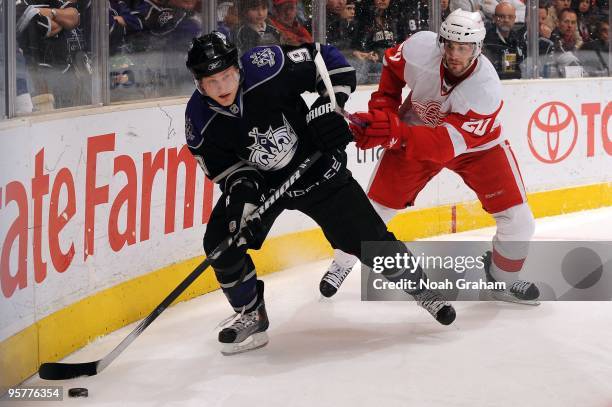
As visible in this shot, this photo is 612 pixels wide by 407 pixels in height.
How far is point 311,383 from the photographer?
9.89 feet

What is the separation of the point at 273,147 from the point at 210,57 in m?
0.41

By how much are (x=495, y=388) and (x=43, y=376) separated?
4.10 feet

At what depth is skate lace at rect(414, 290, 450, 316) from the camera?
3.54 m

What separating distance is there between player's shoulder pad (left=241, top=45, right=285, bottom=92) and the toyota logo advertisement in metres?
2.85

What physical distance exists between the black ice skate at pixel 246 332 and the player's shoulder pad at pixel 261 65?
68cm

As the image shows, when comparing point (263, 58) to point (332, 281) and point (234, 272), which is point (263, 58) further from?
point (332, 281)

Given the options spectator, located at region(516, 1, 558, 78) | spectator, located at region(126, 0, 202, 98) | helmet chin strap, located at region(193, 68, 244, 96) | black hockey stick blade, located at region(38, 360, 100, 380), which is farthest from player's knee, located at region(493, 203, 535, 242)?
spectator, located at region(516, 1, 558, 78)

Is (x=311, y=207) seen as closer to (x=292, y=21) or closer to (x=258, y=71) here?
(x=258, y=71)

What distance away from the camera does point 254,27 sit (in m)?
4.75

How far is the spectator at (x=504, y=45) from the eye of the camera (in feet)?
19.2

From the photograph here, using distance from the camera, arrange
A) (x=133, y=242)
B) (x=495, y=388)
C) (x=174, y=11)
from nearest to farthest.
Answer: (x=495, y=388) < (x=133, y=242) < (x=174, y=11)

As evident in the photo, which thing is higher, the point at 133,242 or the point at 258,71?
the point at 258,71

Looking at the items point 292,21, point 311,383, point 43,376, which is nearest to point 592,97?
point 292,21

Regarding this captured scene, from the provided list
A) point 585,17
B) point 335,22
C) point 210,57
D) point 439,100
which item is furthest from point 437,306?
point 585,17
